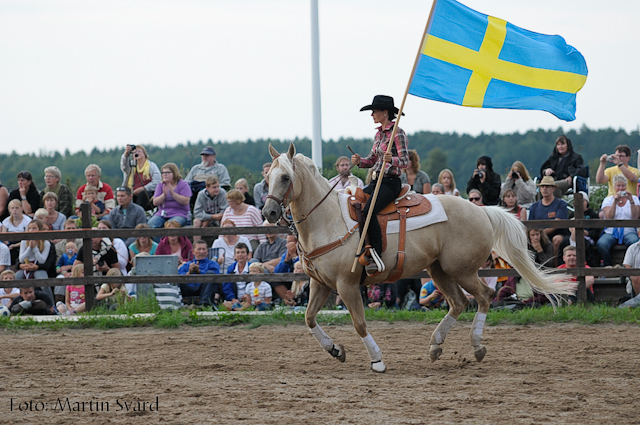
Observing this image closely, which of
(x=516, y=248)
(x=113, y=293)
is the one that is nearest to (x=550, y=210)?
(x=516, y=248)

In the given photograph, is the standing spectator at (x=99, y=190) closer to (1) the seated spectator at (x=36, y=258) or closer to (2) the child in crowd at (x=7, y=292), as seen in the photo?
(1) the seated spectator at (x=36, y=258)

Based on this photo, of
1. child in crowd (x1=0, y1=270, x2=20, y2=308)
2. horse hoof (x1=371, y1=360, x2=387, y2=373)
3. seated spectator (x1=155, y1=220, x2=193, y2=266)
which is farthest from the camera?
seated spectator (x1=155, y1=220, x2=193, y2=266)

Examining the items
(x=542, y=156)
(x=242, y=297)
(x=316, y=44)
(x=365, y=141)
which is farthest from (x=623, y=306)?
(x=365, y=141)

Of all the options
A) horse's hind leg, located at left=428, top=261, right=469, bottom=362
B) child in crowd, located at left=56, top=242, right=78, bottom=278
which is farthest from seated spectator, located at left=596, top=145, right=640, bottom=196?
child in crowd, located at left=56, top=242, right=78, bottom=278

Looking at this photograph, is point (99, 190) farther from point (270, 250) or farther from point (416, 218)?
point (416, 218)

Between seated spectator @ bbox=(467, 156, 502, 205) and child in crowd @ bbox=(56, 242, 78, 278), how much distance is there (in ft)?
22.5

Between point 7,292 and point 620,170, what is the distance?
10357mm

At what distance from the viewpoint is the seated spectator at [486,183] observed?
11617 millimetres

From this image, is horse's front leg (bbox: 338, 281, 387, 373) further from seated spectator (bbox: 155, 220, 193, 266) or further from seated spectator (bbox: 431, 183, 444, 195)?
seated spectator (bbox: 155, 220, 193, 266)

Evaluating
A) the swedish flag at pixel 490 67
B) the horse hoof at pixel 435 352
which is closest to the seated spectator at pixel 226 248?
the horse hoof at pixel 435 352

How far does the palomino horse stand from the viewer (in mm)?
6416

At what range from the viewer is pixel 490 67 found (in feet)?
23.1

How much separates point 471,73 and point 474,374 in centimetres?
309

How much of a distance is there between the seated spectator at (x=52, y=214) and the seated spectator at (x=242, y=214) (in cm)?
307
